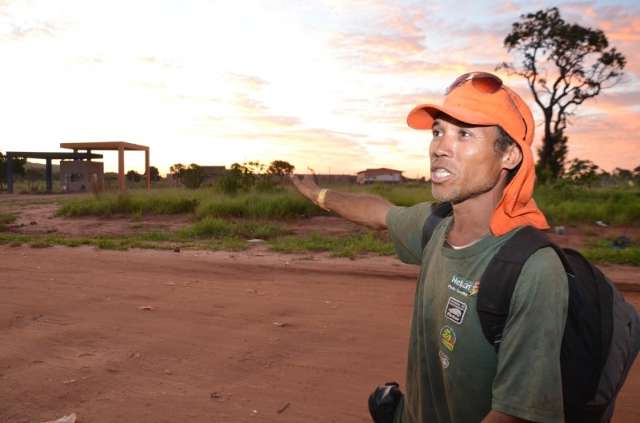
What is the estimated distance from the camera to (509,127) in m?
1.68

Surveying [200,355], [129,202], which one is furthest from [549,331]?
[129,202]

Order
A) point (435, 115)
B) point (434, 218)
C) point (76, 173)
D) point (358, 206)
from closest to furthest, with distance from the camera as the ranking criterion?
point (435, 115) < point (434, 218) < point (358, 206) < point (76, 173)

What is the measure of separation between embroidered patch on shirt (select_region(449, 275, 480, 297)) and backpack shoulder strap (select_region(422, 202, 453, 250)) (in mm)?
429

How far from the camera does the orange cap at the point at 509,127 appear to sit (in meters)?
1.67

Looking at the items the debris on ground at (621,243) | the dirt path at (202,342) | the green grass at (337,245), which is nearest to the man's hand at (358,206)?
the dirt path at (202,342)

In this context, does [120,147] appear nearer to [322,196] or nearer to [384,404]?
[322,196]

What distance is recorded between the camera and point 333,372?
3.87 metres

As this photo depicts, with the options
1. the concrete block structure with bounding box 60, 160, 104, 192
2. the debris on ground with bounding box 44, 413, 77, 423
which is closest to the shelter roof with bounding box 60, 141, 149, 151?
the concrete block structure with bounding box 60, 160, 104, 192

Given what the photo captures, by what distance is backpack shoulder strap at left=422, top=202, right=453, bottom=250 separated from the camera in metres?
2.11

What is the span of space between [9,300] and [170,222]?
27.7 feet

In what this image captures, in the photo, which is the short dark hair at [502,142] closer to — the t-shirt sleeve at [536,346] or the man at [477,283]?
the man at [477,283]

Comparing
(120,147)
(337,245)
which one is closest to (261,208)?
(337,245)

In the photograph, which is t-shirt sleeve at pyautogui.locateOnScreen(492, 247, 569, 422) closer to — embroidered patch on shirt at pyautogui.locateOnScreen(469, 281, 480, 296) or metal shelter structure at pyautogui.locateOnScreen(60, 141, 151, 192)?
embroidered patch on shirt at pyautogui.locateOnScreen(469, 281, 480, 296)

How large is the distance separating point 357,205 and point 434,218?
0.56m
